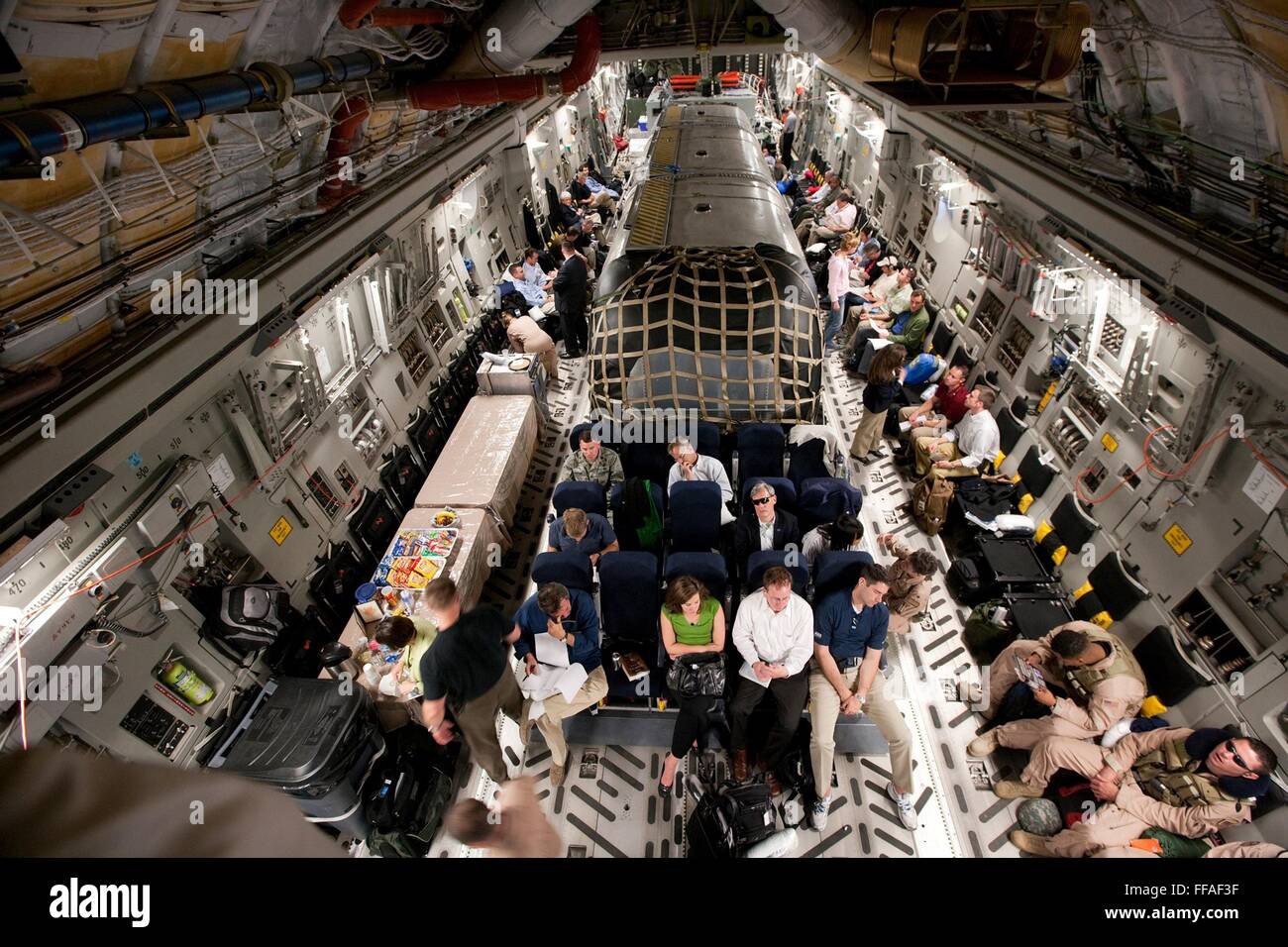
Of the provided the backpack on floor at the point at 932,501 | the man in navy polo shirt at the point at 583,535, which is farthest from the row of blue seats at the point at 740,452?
the backpack on floor at the point at 932,501

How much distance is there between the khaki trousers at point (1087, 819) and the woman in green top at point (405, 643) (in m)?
4.49

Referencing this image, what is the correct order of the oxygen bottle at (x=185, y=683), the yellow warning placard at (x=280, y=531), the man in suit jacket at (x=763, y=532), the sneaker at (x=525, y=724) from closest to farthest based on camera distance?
the oxygen bottle at (x=185, y=683) → the sneaker at (x=525, y=724) → the yellow warning placard at (x=280, y=531) → the man in suit jacket at (x=763, y=532)

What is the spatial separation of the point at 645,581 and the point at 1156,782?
12.1 feet

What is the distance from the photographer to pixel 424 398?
312 inches

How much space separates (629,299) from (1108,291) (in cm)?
463

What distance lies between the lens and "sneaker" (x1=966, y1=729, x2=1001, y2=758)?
4.72 meters

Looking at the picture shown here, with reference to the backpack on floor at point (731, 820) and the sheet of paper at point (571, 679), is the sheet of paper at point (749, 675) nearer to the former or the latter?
the backpack on floor at point (731, 820)

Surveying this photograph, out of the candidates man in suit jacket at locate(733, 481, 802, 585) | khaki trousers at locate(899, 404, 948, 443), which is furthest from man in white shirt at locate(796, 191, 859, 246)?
man in suit jacket at locate(733, 481, 802, 585)

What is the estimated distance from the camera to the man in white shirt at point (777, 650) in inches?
168

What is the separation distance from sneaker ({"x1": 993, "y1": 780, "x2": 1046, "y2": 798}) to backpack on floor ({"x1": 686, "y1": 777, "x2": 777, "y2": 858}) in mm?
1985

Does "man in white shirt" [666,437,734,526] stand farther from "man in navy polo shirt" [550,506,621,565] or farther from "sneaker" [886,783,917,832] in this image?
"sneaker" [886,783,917,832]

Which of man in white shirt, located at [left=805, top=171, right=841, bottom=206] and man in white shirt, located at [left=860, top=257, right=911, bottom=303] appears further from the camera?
man in white shirt, located at [left=805, top=171, right=841, bottom=206]

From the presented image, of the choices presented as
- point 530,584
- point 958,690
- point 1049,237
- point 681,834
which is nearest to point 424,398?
point 530,584

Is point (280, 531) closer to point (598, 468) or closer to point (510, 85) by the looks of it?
point (598, 468)
